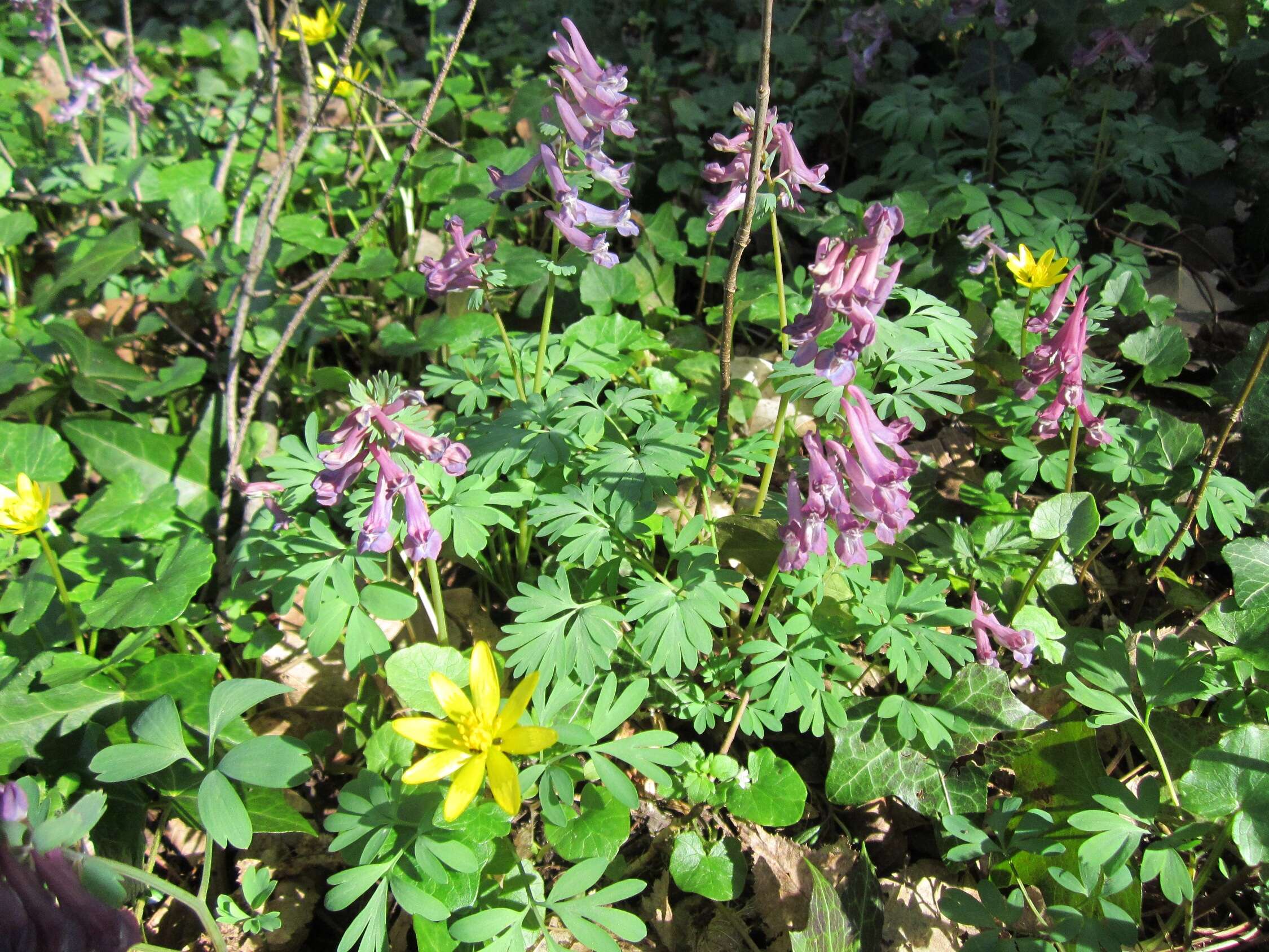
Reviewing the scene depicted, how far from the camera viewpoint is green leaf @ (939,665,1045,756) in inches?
86.7

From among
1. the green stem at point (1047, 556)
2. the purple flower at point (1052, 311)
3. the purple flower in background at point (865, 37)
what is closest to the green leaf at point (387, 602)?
the green stem at point (1047, 556)

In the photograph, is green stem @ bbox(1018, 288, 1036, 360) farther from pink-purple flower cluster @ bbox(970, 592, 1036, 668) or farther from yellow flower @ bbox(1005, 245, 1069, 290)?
pink-purple flower cluster @ bbox(970, 592, 1036, 668)

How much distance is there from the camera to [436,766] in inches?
70.3

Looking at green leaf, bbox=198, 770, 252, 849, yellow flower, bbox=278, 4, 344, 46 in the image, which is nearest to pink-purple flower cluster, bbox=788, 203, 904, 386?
green leaf, bbox=198, 770, 252, 849

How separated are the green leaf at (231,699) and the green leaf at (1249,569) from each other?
2629mm

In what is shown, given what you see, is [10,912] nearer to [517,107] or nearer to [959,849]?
[959,849]

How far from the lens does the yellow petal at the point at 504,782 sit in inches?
67.9

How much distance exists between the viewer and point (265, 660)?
279cm

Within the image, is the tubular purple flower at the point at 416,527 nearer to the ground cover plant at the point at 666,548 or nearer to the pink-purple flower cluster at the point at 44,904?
the ground cover plant at the point at 666,548

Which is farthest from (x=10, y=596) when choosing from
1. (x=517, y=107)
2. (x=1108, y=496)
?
(x=1108, y=496)

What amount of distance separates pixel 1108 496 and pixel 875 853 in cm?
152

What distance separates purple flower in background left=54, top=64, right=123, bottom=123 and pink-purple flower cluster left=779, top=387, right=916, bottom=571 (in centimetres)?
451

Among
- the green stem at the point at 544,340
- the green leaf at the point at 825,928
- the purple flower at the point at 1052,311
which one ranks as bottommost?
the green leaf at the point at 825,928

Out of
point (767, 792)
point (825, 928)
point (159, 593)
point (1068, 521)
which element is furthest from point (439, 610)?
point (1068, 521)
